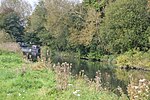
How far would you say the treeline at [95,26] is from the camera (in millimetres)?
50031

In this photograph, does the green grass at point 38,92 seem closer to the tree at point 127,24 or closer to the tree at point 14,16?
the tree at point 127,24

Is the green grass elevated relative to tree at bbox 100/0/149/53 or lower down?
lower down

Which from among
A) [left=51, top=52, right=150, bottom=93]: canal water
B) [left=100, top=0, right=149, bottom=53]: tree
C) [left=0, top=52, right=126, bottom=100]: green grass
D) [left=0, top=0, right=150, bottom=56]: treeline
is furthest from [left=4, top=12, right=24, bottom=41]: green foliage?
[left=0, top=52, right=126, bottom=100]: green grass

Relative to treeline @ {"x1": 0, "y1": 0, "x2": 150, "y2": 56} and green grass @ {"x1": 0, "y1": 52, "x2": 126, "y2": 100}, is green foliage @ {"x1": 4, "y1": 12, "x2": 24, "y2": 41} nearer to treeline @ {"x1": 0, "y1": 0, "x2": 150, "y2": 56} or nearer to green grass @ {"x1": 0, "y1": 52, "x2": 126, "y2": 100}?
treeline @ {"x1": 0, "y1": 0, "x2": 150, "y2": 56}

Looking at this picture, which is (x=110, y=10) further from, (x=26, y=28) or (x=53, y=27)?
(x=26, y=28)

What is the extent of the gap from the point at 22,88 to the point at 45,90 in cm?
129

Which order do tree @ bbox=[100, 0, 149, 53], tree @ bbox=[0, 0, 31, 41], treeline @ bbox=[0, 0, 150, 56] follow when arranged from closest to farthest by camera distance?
tree @ bbox=[100, 0, 149, 53]
treeline @ bbox=[0, 0, 150, 56]
tree @ bbox=[0, 0, 31, 41]

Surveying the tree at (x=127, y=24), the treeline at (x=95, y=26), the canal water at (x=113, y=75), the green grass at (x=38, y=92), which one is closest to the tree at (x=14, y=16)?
the treeline at (x=95, y=26)

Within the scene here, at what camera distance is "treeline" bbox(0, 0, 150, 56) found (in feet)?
164

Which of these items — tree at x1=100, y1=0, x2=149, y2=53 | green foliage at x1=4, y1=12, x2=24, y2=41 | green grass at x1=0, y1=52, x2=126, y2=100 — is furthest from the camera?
green foliage at x1=4, y1=12, x2=24, y2=41

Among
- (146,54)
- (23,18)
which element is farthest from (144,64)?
(23,18)

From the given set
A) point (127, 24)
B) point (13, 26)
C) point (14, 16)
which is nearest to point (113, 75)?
point (127, 24)

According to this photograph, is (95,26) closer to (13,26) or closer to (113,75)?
(113,75)

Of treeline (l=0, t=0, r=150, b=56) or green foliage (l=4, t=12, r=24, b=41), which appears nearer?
treeline (l=0, t=0, r=150, b=56)
